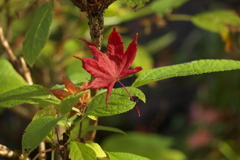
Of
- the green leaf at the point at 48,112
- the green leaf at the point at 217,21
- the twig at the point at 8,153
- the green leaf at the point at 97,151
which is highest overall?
the green leaf at the point at 217,21

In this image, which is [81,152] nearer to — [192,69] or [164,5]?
[192,69]

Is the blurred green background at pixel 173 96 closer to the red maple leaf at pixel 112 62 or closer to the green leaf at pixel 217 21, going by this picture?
the green leaf at pixel 217 21

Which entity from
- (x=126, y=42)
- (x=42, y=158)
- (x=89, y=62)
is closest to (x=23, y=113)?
(x=126, y=42)

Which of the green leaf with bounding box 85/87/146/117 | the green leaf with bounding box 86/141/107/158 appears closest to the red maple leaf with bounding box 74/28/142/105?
the green leaf with bounding box 85/87/146/117

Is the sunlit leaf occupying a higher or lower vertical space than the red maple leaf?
lower

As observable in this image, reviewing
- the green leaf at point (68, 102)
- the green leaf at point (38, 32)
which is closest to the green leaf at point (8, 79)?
the green leaf at point (38, 32)

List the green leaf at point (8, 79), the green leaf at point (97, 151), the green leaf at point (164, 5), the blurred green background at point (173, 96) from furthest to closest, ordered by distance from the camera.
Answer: the blurred green background at point (173, 96)
the green leaf at point (164, 5)
the green leaf at point (8, 79)
the green leaf at point (97, 151)

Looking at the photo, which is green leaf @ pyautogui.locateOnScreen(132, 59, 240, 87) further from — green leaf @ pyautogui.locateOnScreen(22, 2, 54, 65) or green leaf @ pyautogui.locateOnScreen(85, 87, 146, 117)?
green leaf @ pyautogui.locateOnScreen(22, 2, 54, 65)
